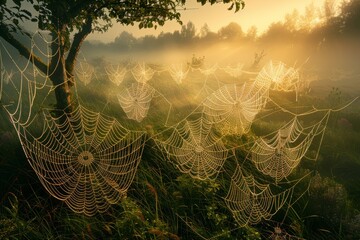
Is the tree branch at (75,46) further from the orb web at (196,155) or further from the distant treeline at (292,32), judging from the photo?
the distant treeline at (292,32)

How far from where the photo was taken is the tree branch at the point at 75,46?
6328 millimetres

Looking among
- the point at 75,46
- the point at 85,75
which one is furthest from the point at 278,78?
the point at 85,75

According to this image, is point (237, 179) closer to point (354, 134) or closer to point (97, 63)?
point (354, 134)

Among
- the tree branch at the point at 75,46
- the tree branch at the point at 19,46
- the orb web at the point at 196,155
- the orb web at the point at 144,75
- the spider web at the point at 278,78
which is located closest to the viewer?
the tree branch at the point at 19,46

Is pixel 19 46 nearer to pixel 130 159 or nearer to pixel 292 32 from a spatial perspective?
pixel 130 159

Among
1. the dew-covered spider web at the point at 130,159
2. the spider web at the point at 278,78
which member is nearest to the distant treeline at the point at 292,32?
the spider web at the point at 278,78

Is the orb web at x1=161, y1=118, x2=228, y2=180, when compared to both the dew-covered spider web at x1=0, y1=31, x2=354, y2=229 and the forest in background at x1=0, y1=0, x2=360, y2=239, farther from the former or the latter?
the forest in background at x1=0, y1=0, x2=360, y2=239

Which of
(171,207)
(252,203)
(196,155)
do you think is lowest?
(252,203)

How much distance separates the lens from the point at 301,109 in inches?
514

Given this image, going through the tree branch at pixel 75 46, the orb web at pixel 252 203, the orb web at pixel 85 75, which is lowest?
the orb web at pixel 252 203

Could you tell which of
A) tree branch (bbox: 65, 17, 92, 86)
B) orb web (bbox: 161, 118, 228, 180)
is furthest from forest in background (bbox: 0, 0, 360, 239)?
tree branch (bbox: 65, 17, 92, 86)

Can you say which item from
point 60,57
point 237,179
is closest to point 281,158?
point 237,179

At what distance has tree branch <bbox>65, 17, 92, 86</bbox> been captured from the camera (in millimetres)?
6328

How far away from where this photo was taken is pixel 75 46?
6363mm
